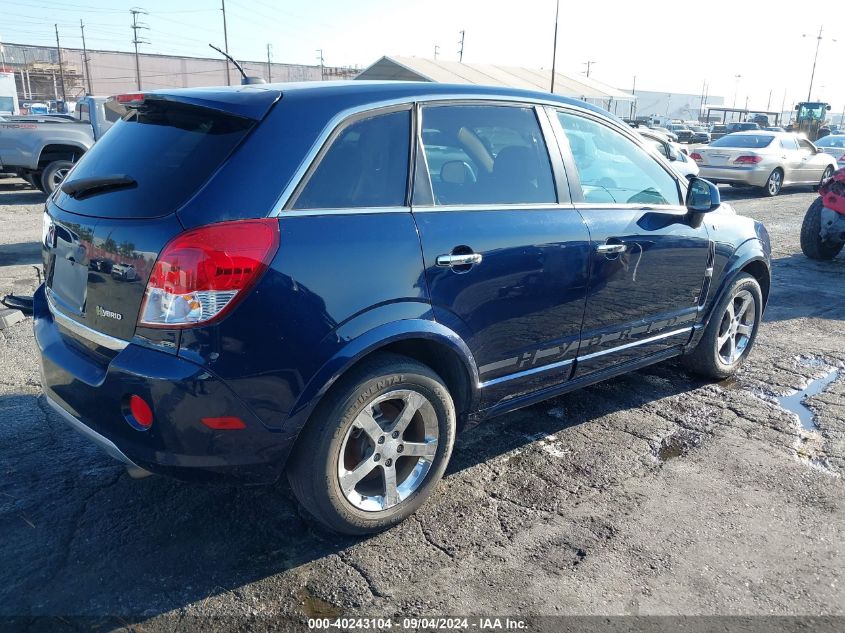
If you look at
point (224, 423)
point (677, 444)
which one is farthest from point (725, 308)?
point (224, 423)

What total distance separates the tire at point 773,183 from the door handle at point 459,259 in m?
15.7

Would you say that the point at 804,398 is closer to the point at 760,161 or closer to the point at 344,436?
the point at 344,436

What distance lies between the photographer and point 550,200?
3.43m

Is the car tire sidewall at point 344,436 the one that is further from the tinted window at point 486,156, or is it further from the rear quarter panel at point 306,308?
the tinted window at point 486,156

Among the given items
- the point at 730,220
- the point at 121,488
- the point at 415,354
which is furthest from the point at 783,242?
the point at 121,488

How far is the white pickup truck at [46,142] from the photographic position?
37.8ft

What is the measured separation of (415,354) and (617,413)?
1764 mm

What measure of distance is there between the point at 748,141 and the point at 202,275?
1741 centimetres

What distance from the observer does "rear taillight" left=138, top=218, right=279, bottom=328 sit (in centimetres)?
236

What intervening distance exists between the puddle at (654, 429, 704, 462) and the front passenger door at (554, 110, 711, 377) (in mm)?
487

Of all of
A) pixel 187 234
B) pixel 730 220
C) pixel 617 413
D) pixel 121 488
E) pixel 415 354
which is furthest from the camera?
pixel 730 220

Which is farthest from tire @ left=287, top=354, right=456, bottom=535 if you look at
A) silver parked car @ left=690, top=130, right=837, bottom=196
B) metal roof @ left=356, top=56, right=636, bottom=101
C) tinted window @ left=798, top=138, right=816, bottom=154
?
metal roof @ left=356, top=56, right=636, bottom=101

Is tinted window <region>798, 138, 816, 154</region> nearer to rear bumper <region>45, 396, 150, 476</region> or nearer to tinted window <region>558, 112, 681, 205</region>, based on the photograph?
tinted window <region>558, 112, 681, 205</region>

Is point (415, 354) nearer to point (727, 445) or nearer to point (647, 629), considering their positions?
point (647, 629)
